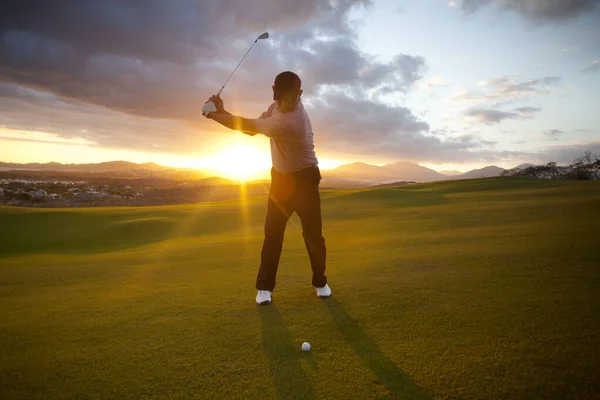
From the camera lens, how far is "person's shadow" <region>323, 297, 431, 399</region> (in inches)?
88.9

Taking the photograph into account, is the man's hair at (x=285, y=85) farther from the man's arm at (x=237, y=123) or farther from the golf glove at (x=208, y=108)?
the golf glove at (x=208, y=108)

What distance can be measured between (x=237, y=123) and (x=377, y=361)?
2982mm

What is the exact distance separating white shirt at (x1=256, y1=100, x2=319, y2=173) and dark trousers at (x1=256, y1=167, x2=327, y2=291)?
0.13m

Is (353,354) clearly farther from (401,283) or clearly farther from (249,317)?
(401,283)

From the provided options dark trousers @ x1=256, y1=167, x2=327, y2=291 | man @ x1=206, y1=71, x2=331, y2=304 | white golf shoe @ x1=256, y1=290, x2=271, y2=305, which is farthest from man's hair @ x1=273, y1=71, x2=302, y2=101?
white golf shoe @ x1=256, y1=290, x2=271, y2=305

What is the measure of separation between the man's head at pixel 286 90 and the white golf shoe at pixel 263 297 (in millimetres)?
2301

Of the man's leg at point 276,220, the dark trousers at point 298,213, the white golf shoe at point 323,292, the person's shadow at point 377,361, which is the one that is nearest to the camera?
the person's shadow at point 377,361

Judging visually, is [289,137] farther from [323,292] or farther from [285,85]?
[323,292]

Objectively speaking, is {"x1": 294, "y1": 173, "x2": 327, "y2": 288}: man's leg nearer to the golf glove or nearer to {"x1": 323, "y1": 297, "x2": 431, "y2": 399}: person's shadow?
{"x1": 323, "y1": 297, "x2": 431, "y2": 399}: person's shadow

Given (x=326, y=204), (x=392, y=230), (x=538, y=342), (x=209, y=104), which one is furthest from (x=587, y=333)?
(x=326, y=204)

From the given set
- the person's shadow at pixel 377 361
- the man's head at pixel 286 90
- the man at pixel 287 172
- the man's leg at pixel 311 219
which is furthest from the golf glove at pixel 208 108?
the person's shadow at pixel 377 361

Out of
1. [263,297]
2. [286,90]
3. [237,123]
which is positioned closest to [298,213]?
[263,297]

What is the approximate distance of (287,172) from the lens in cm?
437

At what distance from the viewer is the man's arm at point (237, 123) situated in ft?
13.2
